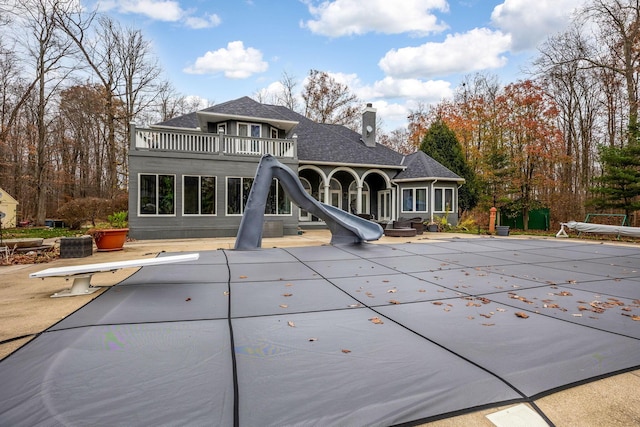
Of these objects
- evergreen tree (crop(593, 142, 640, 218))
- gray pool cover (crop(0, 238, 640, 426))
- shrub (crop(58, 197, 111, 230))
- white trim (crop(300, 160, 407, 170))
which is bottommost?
gray pool cover (crop(0, 238, 640, 426))

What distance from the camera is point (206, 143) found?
1517cm

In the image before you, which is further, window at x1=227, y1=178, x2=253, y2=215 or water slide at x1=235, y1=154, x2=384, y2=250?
window at x1=227, y1=178, x2=253, y2=215

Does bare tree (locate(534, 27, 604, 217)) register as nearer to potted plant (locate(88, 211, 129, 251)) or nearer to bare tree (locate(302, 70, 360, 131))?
bare tree (locate(302, 70, 360, 131))

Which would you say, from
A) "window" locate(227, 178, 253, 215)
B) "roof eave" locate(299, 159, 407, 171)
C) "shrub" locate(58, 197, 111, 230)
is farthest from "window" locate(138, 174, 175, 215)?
"roof eave" locate(299, 159, 407, 171)

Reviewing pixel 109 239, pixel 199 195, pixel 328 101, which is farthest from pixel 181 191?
pixel 328 101

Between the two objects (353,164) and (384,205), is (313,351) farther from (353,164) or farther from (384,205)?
(384,205)

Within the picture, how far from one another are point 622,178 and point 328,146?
15.6m

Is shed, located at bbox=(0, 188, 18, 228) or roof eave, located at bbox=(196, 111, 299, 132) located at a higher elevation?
roof eave, located at bbox=(196, 111, 299, 132)

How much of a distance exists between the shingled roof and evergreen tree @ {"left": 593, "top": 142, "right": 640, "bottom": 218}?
7.05 metres

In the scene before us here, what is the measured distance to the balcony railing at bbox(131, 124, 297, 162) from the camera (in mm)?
14086

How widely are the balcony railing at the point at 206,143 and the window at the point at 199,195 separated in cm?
133

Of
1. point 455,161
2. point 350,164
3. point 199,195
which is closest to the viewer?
point 199,195

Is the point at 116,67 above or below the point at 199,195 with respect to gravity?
above

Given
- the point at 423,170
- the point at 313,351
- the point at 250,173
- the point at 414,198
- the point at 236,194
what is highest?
the point at 423,170
